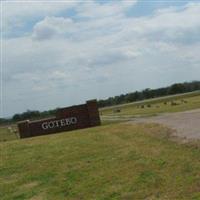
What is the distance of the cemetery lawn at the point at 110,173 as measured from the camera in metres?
9.65

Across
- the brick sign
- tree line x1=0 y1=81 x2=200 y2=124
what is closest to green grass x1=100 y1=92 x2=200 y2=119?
the brick sign

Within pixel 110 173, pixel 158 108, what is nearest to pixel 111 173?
pixel 110 173

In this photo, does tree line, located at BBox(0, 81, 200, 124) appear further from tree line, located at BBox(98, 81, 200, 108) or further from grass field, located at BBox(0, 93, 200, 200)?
grass field, located at BBox(0, 93, 200, 200)

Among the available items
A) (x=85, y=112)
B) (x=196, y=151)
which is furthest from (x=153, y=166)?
(x=85, y=112)

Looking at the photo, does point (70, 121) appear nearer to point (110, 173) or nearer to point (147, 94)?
point (110, 173)

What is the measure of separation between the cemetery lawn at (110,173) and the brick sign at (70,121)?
16.6 metres

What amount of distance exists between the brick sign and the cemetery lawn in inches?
652

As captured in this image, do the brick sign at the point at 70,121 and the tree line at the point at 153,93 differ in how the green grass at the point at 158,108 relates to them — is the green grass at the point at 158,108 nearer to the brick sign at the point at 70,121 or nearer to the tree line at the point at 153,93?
the brick sign at the point at 70,121

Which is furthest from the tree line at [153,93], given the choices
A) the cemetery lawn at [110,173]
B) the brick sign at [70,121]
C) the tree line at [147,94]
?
the cemetery lawn at [110,173]

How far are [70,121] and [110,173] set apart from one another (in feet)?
76.1

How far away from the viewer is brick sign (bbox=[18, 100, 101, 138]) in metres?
35.1

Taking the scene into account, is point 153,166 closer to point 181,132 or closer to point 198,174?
point 198,174

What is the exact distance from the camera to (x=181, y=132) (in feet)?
59.1

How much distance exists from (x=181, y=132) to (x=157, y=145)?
2662mm
